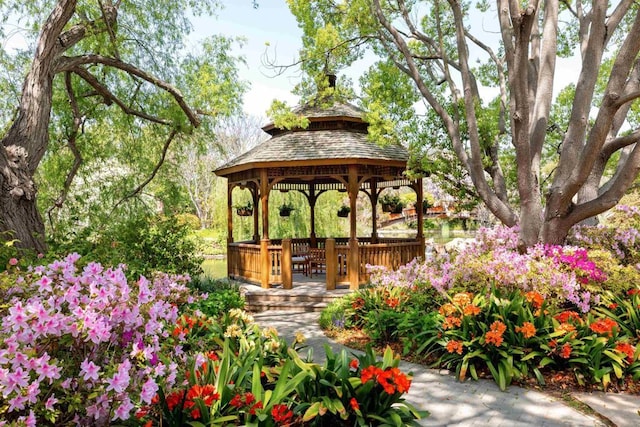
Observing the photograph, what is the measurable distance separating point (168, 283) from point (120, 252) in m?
3.62

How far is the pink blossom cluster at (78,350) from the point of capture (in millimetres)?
2109

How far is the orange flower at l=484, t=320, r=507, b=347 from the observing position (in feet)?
15.9

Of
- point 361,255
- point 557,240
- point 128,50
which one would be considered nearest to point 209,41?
point 128,50

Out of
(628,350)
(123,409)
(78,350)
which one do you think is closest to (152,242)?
(78,350)

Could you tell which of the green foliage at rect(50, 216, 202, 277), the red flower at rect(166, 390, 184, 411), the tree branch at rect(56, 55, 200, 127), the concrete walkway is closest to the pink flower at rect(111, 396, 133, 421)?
the red flower at rect(166, 390, 184, 411)

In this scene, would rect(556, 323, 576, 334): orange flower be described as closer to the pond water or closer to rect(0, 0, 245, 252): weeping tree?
rect(0, 0, 245, 252): weeping tree

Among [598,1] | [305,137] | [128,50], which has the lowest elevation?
[305,137]

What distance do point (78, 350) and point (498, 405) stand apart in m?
Result: 3.87

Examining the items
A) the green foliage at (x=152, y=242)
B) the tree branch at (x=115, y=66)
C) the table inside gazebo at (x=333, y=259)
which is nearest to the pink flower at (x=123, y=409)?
the green foliage at (x=152, y=242)

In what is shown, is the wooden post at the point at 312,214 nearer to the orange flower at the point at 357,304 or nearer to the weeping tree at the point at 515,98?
the weeping tree at the point at 515,98

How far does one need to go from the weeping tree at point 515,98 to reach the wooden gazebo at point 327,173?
36.2 inches

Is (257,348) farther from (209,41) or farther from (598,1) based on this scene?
(209,41)

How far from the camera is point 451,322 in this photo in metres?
5.33

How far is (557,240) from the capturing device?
6969 millimetres
